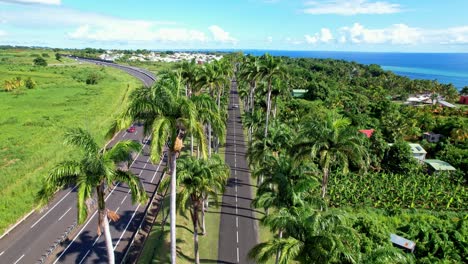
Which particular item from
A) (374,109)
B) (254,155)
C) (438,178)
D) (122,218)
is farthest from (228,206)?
(374,109)

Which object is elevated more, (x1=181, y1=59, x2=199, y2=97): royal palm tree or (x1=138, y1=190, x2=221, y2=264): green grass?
(x1=181, y1=59, x2=199, y2=97): royal palm tree

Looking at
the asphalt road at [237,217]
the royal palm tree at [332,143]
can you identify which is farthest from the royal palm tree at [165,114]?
the asphalt road at [237,217]

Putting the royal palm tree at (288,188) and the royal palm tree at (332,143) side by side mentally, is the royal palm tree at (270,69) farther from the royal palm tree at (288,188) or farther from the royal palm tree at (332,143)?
the royal palm tree at (332,143)

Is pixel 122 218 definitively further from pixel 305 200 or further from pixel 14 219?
pixel 305 200

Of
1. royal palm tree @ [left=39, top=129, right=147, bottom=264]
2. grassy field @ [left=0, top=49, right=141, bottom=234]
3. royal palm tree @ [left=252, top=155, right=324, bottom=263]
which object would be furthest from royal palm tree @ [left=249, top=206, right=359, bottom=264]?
grassy field @ [left=0, top=49, right=141, bottom=234]

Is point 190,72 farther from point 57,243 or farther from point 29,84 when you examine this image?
point 29,84

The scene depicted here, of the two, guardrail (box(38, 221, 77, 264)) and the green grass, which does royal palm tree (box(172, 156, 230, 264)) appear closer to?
the green grass
